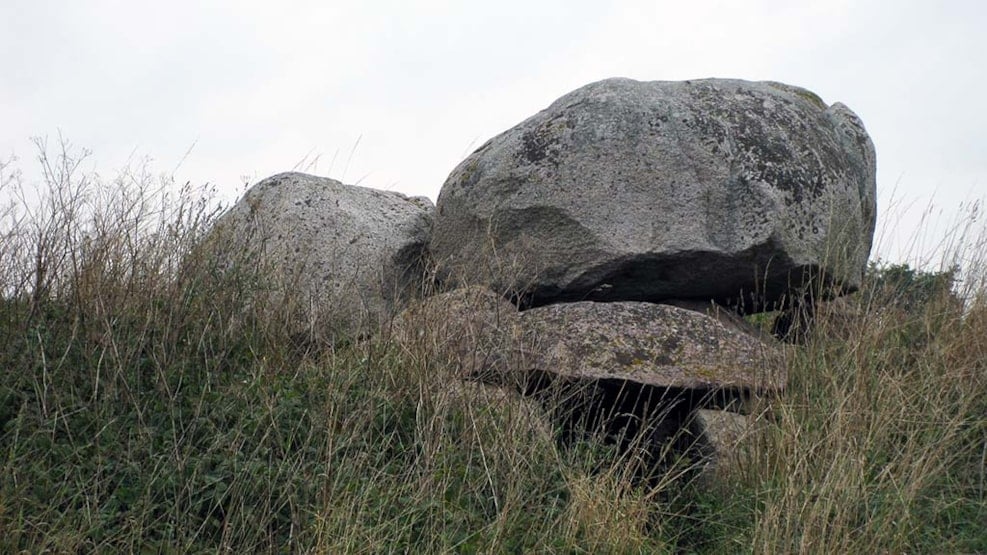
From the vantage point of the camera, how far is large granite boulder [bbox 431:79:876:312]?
588 centimetres

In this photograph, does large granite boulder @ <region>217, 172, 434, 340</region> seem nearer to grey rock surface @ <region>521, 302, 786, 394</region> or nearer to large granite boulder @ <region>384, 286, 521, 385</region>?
large granite boulder @ <region>384, 286, 521, 385</region>

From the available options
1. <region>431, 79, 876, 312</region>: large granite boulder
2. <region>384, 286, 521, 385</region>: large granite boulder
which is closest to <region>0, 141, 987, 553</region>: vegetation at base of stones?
<region>384, 286, 521, 385</region>: large granite boulder

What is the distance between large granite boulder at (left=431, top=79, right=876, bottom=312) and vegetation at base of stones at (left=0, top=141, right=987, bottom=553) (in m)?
0.68

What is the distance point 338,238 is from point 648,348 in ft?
6.68

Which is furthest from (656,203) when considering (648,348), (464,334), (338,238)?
(338,238)

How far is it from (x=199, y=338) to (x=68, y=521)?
127 centimetres

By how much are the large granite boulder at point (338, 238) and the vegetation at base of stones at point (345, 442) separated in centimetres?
51

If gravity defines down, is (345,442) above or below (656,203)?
below

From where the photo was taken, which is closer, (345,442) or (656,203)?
(345,442)

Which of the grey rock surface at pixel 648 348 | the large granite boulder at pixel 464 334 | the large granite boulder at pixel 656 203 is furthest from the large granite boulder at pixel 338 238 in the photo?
the grey rock surface at pixel 648 348

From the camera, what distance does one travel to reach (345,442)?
4.47 m

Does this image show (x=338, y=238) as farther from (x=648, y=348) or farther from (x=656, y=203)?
(x=648, y=348)

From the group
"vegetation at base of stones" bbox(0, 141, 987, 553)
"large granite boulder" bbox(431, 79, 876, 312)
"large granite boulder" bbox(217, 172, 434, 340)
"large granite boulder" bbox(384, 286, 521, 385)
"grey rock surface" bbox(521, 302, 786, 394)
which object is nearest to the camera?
"vegetation at base of stones" bbox(0, 141, 987, 553)

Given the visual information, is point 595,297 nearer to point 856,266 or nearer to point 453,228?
point 453,228
